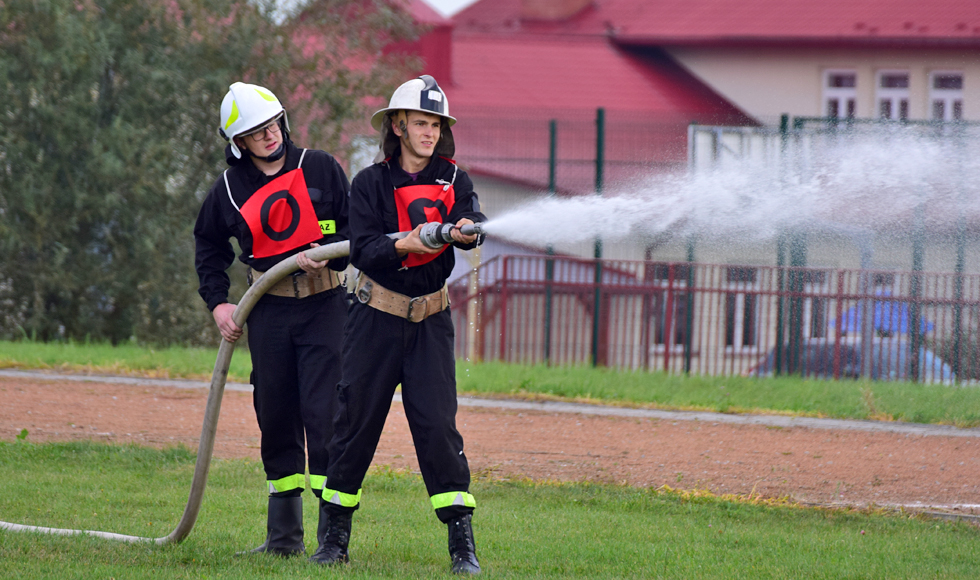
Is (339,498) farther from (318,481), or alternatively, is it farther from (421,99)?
(421,99)

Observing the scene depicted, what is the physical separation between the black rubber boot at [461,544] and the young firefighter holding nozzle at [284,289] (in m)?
0.78

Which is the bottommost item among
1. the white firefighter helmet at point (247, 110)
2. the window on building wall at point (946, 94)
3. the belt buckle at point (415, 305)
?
the belt buckle at point (415, 305)

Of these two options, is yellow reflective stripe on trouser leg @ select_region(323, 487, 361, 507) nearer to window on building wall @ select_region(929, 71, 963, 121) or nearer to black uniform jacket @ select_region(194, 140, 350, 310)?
black uniform jacket @ select_region(194, 140, 350, 310)

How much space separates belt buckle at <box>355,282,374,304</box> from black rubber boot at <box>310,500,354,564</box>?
98 cm

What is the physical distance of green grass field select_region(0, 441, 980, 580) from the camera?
5.00 meters

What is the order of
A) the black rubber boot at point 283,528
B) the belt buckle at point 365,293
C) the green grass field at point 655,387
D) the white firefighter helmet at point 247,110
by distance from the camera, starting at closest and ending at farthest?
the belt buckle at point 365,293 → the white firefighter helmet at point 247,110 → the black rubber boot at point 283,528 → the green grass field at point 655,387

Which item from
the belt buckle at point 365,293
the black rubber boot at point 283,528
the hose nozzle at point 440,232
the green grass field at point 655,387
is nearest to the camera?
the hose nozzle at point 440,232

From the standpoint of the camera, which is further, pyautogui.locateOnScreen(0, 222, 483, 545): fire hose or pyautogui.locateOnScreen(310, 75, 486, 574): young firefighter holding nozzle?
pyautogui.locateOnScreen(0, 222, 483, 545): fire hose

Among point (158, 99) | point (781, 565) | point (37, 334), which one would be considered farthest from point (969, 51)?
point (781, 565)

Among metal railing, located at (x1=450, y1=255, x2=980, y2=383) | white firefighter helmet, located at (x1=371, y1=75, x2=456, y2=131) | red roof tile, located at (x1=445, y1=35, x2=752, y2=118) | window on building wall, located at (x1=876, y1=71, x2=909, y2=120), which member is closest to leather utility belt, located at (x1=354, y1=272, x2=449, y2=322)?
white firefighter helmet, located at (x1=371, y1=75, x2=456, y2=131)

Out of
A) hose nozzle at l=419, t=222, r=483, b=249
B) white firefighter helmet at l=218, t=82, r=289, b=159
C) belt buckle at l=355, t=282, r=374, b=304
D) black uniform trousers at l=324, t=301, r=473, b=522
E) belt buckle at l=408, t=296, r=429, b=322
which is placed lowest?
black uniform trousers at l=324, t=301, r=473, b=522

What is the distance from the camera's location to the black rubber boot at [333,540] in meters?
4.98

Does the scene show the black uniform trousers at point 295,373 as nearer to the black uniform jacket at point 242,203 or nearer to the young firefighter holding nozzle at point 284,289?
the young firefighter holding nozzle at point 284,289

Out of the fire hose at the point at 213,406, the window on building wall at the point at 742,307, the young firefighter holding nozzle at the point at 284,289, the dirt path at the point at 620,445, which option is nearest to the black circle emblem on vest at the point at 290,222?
the young firefighter holding nozzle at the point at 284,289
